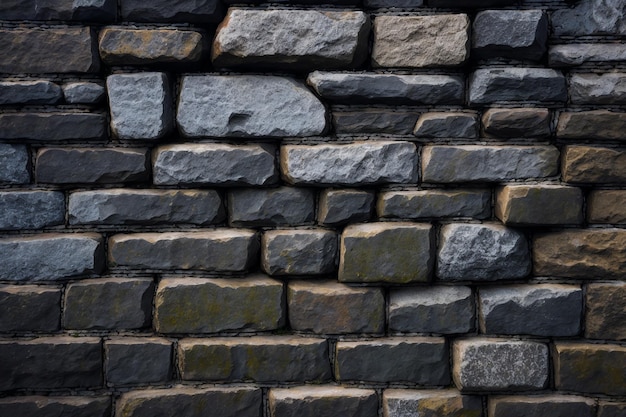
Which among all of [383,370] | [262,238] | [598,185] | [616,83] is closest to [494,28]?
[616,83]

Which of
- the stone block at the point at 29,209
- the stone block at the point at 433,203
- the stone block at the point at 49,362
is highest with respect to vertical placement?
the stone block at the point at 433,203

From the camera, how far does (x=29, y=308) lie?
233 centimetres

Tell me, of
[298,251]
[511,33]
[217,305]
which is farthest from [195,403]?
[511,33]

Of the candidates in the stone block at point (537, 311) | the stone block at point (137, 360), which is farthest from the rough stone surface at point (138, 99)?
the stone block at point (537, 311)

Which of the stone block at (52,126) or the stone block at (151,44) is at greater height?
the stone block at (151,44)

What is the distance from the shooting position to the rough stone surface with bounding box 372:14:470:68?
2303 mm

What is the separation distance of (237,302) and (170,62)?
1002 millimetres

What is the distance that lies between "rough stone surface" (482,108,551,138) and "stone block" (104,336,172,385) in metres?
A: 1.58

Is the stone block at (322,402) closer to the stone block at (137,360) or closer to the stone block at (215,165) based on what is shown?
the stone block at (137,360)

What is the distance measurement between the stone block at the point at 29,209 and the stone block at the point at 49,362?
470 millimetres

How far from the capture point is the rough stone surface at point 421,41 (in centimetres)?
230

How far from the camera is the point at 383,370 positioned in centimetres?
235

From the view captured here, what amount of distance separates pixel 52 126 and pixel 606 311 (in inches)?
92.2

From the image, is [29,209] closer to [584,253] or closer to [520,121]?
[520,121]
